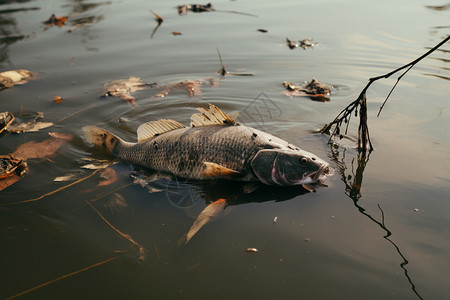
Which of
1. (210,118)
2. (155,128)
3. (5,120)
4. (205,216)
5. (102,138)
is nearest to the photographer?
(205,216)

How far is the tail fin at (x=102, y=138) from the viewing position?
4.59 metres

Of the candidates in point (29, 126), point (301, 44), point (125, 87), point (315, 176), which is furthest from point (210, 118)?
point (301, 44)

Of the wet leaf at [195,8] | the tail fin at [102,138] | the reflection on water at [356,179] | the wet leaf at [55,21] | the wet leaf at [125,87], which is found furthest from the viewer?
the wet leaf at [195,8]

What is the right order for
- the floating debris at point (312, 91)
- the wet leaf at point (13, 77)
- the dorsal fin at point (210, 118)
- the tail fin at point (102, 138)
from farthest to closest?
the wet leaf at point (13, 77) < the floating debris at point (312, 91) < the tail fin at point (102, 138) < the dorsal fin at point (210, 118)

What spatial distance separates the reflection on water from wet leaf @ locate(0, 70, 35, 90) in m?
5.58

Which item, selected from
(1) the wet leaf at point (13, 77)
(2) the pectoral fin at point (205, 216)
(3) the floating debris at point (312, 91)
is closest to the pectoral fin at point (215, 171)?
(2) the pectoral fin at point (205, 216)

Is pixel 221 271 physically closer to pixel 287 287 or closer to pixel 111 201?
pixel 287 287

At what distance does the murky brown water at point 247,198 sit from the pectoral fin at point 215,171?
171mm

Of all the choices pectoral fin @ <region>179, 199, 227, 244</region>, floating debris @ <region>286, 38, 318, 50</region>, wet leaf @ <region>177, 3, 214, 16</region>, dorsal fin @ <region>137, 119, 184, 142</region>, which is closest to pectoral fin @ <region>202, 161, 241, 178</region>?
pectoral fin @ <region>179, 199, 227, 244</region>

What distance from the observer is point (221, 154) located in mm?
3854

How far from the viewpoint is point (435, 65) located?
6848mm

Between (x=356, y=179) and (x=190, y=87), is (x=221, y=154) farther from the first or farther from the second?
(x=190, y=87)

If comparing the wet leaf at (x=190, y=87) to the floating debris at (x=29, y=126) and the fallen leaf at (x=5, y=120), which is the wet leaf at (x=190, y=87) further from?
the fallen leaf at (x=5, y=120)

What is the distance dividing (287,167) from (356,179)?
76cm
